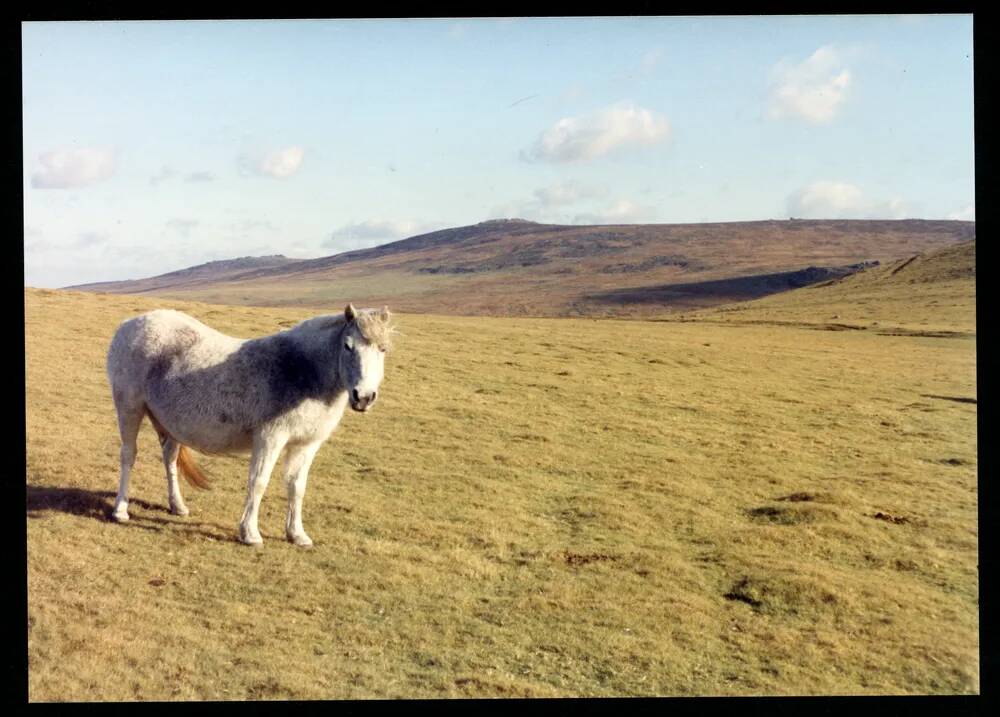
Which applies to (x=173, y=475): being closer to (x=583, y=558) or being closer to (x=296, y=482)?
(x=296, y=482)

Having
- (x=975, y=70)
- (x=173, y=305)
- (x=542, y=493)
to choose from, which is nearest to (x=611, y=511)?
(x=542, y=493)

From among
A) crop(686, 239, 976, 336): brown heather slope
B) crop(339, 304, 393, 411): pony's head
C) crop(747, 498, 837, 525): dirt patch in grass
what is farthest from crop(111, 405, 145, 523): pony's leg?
crop(686, 239, 976, 336): brown heather slope

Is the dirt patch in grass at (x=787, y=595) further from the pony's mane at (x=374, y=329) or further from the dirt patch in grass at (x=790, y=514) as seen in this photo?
the pony's mane at (x=374, y=329)

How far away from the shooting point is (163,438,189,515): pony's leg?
397 inches

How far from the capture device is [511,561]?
1015 cm

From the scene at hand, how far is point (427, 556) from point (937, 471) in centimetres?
1138

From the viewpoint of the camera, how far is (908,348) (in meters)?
38.5

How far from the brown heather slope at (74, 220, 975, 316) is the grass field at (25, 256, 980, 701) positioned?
209 ft

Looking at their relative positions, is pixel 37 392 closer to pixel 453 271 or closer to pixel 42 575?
pixel 42 575

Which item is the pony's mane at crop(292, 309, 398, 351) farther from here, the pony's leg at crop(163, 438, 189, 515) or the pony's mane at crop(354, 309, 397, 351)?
the pony's leg at crop(163, 438, 189, 515)

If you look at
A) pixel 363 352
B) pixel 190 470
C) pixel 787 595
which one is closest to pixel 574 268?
pixel 190 470

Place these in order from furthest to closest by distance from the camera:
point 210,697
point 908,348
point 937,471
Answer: point 908,348, point 937,471, point 210,697

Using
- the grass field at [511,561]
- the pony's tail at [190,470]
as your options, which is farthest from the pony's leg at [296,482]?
the pony's tail at [190,470]

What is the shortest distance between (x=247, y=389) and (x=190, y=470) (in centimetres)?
208
